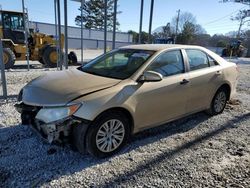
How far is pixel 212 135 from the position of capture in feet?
14.4

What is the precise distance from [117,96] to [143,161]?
979mm

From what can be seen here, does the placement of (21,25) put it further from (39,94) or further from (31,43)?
(39,94)

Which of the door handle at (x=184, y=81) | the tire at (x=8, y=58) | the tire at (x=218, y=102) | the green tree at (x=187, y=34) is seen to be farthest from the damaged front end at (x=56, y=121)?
the green tree at (x=187, y=34)

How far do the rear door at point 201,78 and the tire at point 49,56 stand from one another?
912cm

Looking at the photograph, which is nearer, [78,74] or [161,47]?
[78,74]

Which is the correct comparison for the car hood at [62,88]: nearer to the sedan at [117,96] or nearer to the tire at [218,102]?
the sedan at [117,96]

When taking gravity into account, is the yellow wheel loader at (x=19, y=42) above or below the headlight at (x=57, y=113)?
above

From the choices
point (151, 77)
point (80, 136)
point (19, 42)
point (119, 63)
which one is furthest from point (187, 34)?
point (80, 136)

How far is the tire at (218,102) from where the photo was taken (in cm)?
517

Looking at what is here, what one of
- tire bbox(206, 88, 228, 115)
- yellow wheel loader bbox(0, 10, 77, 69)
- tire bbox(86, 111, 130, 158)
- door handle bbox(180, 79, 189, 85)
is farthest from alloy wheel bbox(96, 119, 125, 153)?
yellow wheel loader bbox(0, 10, 77, 69)

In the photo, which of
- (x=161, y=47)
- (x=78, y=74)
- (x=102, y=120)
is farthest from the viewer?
(x=161, y=47)


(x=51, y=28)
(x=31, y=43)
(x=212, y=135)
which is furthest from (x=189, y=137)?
(x=51, y=28)

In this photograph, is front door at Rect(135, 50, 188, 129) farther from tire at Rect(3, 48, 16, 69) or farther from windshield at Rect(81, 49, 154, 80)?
tire at Rect(3, 48, 16, 69)

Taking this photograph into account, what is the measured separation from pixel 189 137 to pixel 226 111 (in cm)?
200
